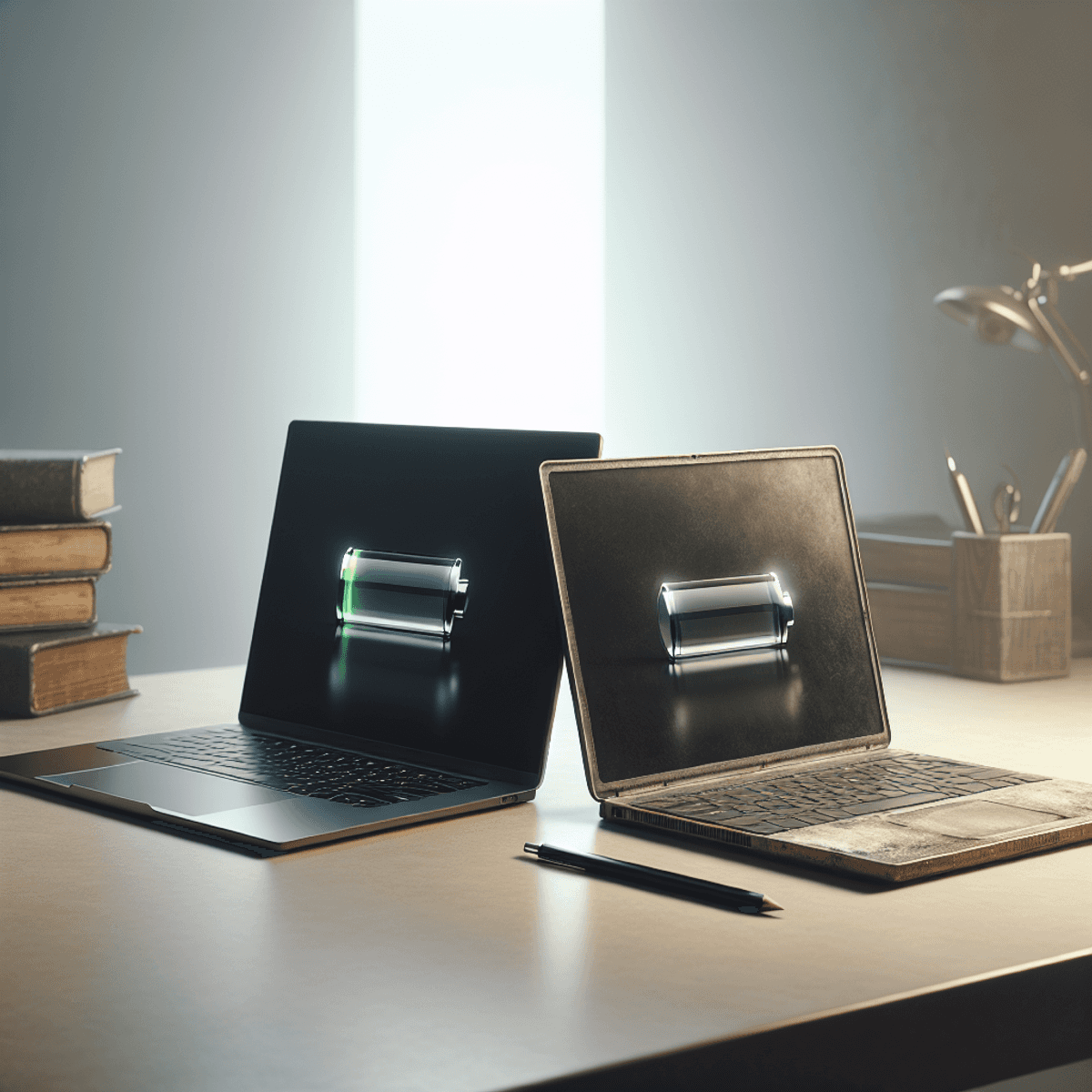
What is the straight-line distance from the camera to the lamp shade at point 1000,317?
1636 millimetres

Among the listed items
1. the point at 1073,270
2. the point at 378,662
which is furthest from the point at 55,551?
the point at 1073,270

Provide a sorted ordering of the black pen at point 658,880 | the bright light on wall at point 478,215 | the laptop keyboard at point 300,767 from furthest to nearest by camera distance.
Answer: the bright light on wall at point 478,215, the laptop keyboard at point 300,767, the black pen at point 658,880

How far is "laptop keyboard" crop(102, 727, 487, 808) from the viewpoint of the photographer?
2.93 feet

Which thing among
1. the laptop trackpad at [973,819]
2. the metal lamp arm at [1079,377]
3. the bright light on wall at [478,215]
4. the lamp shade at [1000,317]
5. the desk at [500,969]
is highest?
the bright light on wall at [478,215]

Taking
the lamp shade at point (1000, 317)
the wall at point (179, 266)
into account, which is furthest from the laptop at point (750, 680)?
the wall at point (179, 266)

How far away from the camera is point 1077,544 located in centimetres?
161

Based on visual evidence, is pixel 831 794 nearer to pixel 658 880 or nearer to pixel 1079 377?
pixel 658 880

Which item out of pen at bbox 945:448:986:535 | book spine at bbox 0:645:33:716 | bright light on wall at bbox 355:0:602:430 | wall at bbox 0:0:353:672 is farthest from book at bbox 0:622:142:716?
bright light on wall at bbox 355:0:602:430

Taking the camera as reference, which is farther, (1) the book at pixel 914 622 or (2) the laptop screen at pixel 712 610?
(1) the book at pixel 914 622

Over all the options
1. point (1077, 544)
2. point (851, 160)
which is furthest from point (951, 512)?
point (851, 160)

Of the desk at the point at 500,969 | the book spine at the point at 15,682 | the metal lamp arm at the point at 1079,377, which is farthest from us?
the metal lamp arm at the point at 1079,377

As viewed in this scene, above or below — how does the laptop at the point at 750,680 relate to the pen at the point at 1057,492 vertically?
below

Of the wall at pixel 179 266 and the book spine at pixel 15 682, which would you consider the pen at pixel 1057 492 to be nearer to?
the book spine at pixel 15 682

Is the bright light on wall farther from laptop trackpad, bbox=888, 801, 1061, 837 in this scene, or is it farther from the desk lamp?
laptop trackpad, bbox=888, 801, 1061, 837
